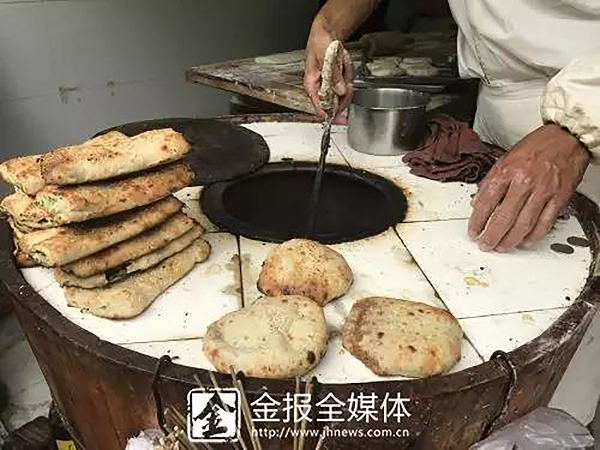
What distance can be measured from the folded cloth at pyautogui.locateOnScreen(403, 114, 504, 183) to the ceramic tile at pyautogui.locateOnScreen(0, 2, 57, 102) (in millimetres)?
2633

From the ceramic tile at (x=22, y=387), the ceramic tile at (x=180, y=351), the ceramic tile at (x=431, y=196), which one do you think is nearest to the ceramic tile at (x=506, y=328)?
the ceramic tile at (x=431, y=196)

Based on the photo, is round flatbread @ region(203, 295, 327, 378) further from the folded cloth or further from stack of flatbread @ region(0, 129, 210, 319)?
the folded cloth

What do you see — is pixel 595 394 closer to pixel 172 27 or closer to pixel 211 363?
pixel 211 363

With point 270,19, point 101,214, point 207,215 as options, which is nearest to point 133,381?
point 101,214

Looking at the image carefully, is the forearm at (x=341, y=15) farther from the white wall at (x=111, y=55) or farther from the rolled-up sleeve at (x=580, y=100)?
the white wall at (x=111, y=55)

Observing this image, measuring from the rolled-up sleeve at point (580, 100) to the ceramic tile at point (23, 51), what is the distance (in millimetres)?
3152

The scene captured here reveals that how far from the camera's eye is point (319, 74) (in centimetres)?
262

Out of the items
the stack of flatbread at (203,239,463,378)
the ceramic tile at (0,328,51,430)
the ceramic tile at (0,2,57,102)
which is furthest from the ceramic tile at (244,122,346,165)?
the ceramic tile at (0,2,57,102)

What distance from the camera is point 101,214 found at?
1522mm

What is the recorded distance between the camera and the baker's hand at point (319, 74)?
2.39 metres

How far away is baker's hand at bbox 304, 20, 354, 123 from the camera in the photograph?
2395 millimetres

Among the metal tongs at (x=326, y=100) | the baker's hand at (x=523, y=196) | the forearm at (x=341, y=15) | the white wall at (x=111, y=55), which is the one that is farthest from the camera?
the white wall at (x=111, y=55)

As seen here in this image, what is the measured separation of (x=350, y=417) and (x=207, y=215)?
3.07 ft

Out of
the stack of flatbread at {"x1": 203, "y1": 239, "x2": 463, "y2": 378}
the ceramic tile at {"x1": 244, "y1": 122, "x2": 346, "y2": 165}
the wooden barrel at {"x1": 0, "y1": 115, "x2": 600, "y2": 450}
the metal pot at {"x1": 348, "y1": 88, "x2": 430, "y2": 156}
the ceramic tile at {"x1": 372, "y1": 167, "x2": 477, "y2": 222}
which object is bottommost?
the wooden barrel at {"x1": 0, "y1": 115, "x2": 600, "y2": 450}
